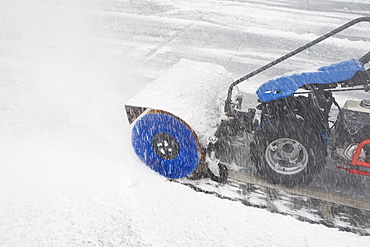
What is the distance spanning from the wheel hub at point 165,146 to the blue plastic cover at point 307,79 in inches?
41.2

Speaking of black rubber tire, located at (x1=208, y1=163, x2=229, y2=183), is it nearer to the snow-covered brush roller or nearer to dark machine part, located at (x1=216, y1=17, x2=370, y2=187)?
the snow-covered brush roller

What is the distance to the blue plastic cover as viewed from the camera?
A: 11.6 feet

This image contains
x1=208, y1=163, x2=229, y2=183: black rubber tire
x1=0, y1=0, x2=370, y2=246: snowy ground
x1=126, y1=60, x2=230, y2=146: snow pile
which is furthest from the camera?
x1=208, y1=163, x2=229, y2=183: black rubber tire

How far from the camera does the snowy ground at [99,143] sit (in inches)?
118

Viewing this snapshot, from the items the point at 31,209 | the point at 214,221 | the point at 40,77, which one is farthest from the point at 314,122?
the point at 40,77

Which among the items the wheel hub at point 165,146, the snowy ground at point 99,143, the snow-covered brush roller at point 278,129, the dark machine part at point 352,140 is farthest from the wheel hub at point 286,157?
the wheel hub at point 165,146

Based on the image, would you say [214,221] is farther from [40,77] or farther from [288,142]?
[40,77]

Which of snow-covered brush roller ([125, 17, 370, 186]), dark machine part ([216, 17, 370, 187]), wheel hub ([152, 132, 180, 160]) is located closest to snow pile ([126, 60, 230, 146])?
snow-covered brush roller ([125, 17, 370, 186])

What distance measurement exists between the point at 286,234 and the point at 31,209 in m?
2.21

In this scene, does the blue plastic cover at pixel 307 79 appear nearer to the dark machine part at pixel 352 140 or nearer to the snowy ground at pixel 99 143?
the dark machine part at pixel 352 140

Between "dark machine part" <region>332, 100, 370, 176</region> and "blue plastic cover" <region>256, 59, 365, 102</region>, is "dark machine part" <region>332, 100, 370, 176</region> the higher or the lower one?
the lower one

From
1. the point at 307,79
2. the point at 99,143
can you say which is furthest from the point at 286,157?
the point at 99,143

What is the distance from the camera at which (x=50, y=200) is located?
10.5 ft

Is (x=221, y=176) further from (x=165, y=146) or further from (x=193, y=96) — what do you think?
(x=193, y=96)
